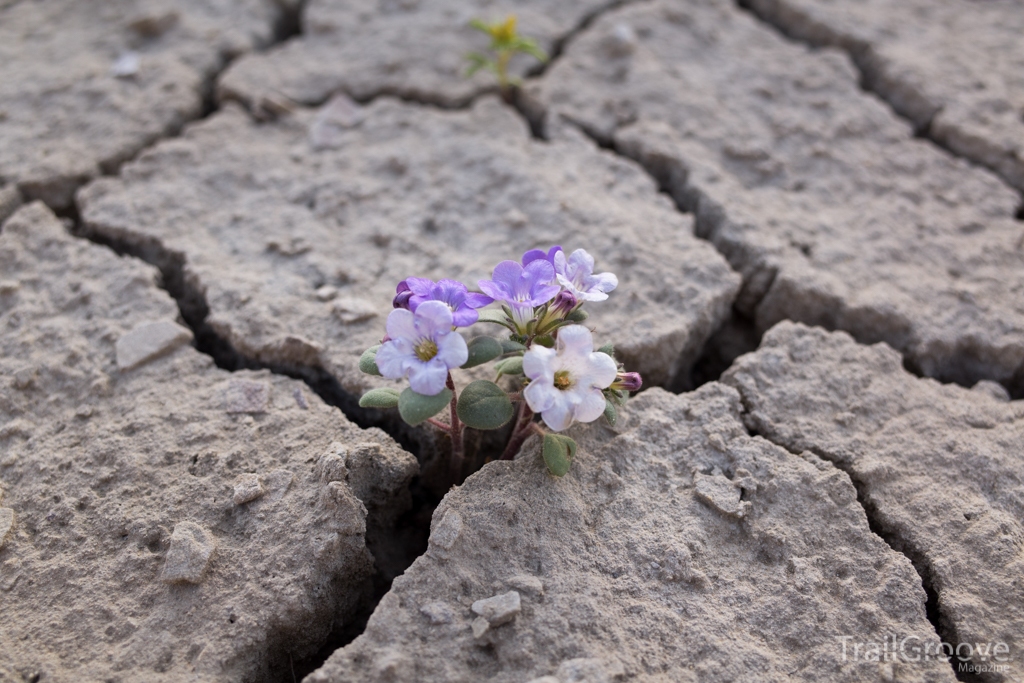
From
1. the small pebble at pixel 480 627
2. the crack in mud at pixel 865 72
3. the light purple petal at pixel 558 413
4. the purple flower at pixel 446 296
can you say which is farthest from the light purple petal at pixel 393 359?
the crack in mud at pixel 865 72

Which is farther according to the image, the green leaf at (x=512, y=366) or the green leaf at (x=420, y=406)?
the green leaf at (x=512, y=366)

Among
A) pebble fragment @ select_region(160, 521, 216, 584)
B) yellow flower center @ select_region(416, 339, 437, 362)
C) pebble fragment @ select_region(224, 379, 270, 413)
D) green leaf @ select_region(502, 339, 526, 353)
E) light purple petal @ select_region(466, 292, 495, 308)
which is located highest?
light purple petal @ select_region(466, 292, 495, 308)

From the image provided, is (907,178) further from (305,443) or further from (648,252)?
(305,443)

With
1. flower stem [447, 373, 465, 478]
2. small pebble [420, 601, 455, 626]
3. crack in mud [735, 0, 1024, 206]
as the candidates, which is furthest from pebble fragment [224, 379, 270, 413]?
crack in mud [735, 0, 1024, 206]

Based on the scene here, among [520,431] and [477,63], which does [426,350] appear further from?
[477,63]

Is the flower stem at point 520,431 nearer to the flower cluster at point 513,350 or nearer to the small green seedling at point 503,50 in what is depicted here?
the flower cluster at point 513,350

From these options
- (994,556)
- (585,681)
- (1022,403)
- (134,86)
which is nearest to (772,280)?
(1022,403)

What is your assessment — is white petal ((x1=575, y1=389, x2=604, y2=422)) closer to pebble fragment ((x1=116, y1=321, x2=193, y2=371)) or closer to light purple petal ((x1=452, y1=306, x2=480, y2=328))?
light purple petal ((x1=452, y1=306, x2=480, y2=328))
